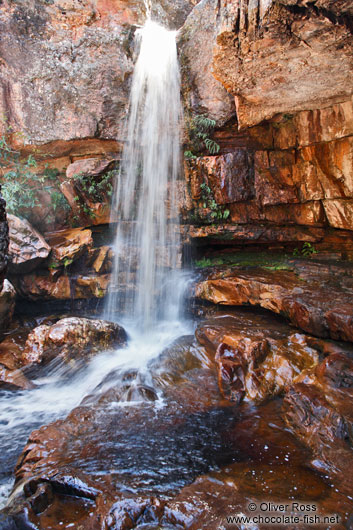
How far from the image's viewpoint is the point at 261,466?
10.1 feet

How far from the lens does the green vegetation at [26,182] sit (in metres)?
8.75

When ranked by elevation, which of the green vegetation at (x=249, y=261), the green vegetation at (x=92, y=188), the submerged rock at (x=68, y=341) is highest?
the green vegetation at (x=92, y=188)

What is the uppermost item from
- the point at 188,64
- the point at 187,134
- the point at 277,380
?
the point at 188,64

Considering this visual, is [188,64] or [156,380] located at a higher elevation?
[188,64]

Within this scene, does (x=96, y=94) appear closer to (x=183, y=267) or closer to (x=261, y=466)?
(x=183, y=267)

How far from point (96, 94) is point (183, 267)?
605 cm

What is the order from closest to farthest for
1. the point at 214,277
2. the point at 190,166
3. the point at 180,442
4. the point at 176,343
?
the point at 180,442, the point at 176,343, the point at 214,277, the point at 190,166

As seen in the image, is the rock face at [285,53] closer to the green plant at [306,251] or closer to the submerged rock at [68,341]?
the green plant at [306,251]

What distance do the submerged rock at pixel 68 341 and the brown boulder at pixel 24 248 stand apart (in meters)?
2.13

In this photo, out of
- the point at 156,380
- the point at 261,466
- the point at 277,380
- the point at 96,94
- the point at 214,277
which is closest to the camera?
the point at 261,466

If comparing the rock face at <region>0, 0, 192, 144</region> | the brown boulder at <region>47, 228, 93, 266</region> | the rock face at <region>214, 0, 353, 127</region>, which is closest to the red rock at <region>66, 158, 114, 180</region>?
the rock face at <region>0, 0, 192, 144</region>

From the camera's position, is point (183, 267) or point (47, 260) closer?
point (47, 260)

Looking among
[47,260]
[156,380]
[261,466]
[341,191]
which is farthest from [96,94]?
[261,466]

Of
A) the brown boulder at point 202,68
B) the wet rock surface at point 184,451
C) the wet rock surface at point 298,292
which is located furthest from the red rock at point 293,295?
→ the brown boulder at point 202,68
